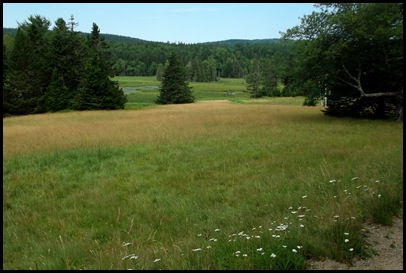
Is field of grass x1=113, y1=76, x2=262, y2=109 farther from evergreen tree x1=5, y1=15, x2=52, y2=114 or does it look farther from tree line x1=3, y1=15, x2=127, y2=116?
evergreen tree x1=5, y1=15, x2=52, y2=114

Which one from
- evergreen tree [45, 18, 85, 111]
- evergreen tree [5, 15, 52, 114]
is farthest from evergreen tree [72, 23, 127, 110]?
evergreen tree [5, 15, 52, 114]

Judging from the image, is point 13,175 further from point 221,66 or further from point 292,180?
point 221,66

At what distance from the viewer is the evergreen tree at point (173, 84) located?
64375 millimetres

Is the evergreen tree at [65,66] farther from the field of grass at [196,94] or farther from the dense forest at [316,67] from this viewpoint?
the field of grass at [196,94]

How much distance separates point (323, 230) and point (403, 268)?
104cm

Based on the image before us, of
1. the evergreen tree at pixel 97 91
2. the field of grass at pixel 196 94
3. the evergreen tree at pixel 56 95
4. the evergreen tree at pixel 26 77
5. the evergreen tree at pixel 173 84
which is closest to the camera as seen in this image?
the evergreen tree at pixel 26 77

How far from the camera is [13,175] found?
36.3 feet

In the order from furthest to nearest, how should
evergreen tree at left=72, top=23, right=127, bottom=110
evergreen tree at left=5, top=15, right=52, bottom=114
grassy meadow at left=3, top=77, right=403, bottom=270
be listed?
evergreen tree at left=72, top=23, right=127, bottom=110, evergreen tree at left=5, top=15, right=52, bottom=114, grassy meadow at left=3, top=77, right=403, bottom=270

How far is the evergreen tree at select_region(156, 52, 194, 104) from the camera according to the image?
211 feet

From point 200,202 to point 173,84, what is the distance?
5815 centimetres

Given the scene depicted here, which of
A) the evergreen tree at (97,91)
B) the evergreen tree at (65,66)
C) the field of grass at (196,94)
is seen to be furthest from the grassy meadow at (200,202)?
the field of grass at (196,94)

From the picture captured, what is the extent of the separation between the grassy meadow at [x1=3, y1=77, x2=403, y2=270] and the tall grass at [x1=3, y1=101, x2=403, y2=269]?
3 centimetres

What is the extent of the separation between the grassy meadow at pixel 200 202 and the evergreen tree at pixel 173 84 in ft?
164

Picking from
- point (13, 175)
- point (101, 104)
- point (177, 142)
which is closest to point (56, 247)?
point (13, 175)
